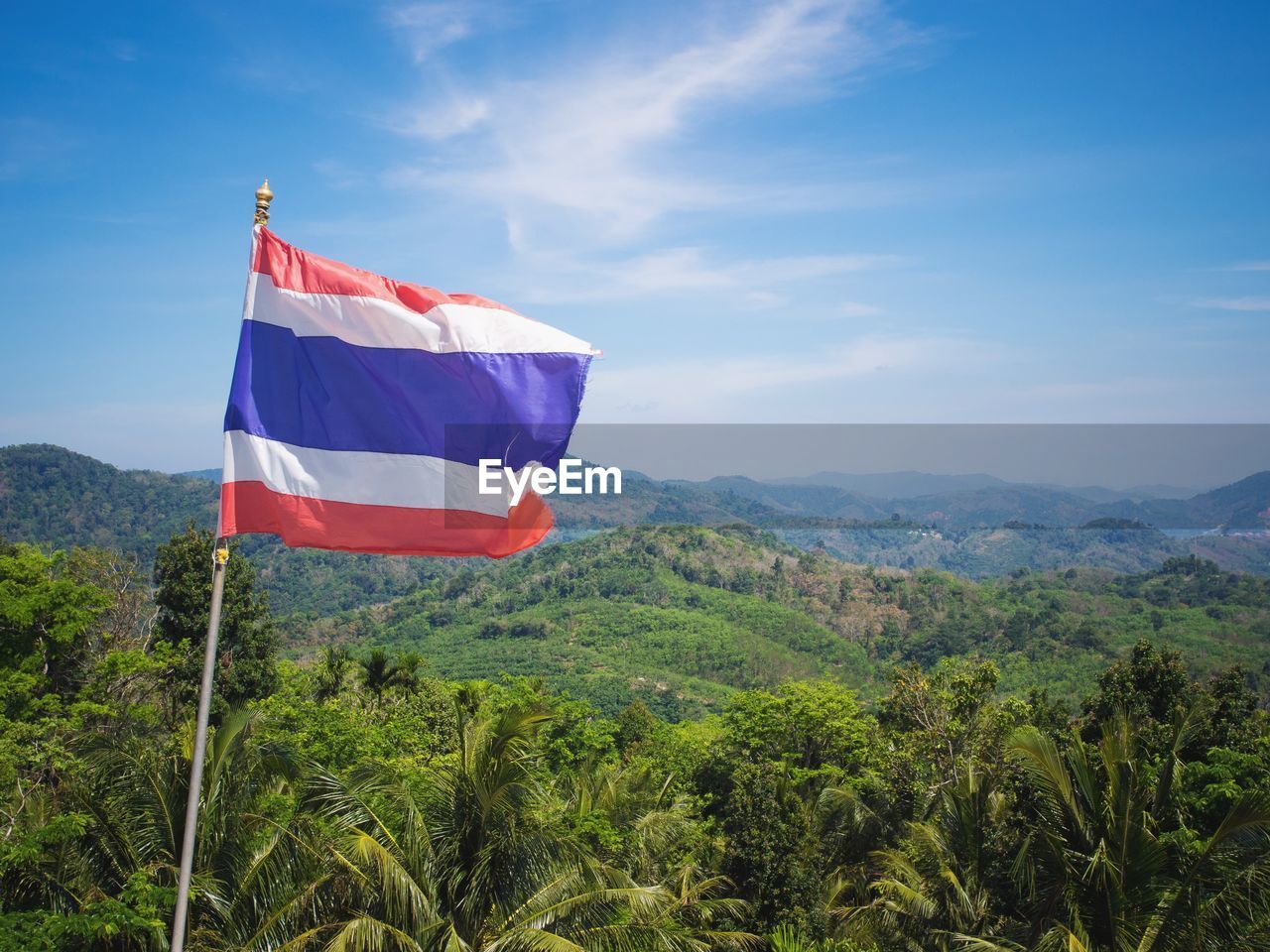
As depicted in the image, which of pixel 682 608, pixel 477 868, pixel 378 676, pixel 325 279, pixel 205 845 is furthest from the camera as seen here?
pixel 682 608

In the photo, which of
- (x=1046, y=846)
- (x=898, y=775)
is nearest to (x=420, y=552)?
(x=1046, y=846)

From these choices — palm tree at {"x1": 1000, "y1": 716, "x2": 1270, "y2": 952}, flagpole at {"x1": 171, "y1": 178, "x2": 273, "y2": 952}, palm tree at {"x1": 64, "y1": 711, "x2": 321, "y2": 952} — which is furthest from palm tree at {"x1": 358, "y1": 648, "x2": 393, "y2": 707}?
flagpole at {"x1": 171, "y1": 178, "x2": 273, "y2": 952}

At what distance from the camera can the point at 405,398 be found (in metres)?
6.45

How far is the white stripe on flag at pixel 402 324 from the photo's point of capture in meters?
6.05

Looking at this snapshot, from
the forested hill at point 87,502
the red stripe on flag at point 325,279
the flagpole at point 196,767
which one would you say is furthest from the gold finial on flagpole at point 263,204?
the forested hill at point 87,502

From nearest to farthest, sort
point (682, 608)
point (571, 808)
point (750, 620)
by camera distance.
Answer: point (571, 808)
point (750, 620)
point (682, 608)

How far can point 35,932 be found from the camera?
22.9 ft

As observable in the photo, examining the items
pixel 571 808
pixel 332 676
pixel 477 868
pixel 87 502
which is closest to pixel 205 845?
pixel 477 868

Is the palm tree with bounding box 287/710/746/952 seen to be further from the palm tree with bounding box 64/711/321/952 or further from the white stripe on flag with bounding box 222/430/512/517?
the white stripe on flag with bounding box 222/430/512/517

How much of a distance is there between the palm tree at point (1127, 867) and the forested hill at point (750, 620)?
58914 mm

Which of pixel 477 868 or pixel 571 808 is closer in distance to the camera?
pixel 477 868

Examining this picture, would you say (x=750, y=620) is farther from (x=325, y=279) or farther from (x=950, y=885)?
(x=325, y=279)

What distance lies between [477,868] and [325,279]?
4.80 metres

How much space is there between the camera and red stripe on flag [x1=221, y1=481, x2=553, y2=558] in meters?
5.85
